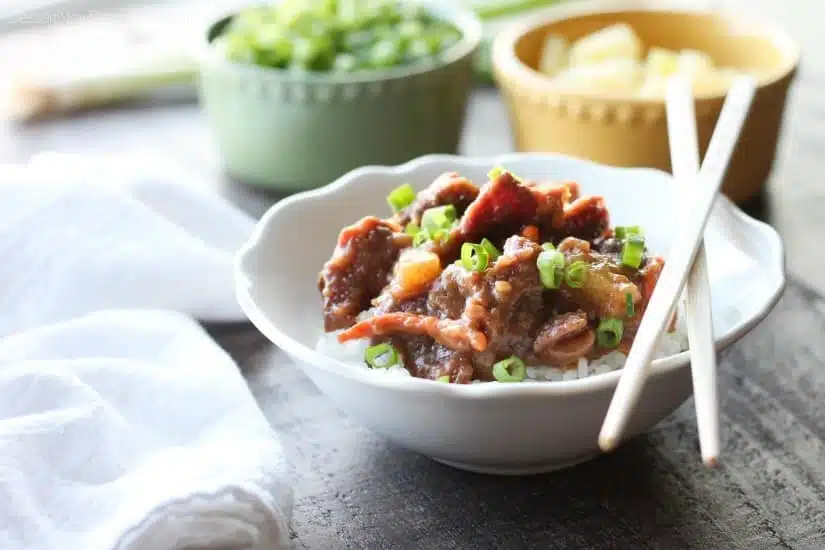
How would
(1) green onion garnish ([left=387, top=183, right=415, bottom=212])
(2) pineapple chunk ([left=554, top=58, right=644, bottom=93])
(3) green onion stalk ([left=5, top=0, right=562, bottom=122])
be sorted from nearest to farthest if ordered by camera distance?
(1) green onion garnish ([left=387, top=183, right=415, bottom=212]) → (2) pineapple chunk ([left=554, top=58, right=644, bottom=93]) → (3) green onion stalk ([left=5, top=0, right=562, bottom=122])

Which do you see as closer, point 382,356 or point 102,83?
point 382,356

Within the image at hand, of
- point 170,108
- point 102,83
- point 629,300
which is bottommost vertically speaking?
point 170,108

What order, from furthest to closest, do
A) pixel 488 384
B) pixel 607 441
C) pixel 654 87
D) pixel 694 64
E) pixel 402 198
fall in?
pixel 694 64 < pixel 654 87 < pixel 402 198 < pixel 488 384 < pixel 607 441

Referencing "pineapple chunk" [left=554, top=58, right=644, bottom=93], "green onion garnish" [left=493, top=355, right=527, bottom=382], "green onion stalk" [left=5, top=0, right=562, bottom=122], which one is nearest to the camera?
"green onion garnish" [left=493, top=355, right=527, bottom=382]

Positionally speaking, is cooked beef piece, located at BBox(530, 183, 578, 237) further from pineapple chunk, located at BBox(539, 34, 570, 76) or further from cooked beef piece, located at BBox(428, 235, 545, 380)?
pineapple chunk, located at BBox(539, 34, 570, 76)

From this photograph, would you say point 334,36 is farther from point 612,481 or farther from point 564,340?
point 612,481

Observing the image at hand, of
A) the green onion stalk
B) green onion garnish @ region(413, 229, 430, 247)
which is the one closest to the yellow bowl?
the green onion stalk

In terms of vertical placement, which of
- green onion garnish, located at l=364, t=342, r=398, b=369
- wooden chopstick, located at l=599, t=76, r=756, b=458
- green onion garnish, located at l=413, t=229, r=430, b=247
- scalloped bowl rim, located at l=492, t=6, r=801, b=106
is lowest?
green onion garnish, located at l=364, t=342, r=398, b=369

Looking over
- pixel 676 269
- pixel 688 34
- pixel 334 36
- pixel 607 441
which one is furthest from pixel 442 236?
pixel 688 34
